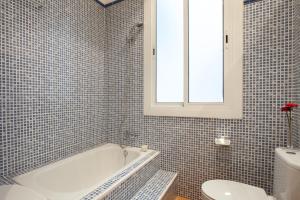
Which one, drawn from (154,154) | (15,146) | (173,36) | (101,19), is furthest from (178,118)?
(101,19)

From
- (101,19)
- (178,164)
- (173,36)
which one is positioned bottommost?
(178,164)

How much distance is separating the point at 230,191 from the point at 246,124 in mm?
650

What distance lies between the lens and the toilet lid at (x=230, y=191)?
123 centimetres

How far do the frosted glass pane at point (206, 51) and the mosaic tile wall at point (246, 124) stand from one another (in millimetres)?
266

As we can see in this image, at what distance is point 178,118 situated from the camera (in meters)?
1.89

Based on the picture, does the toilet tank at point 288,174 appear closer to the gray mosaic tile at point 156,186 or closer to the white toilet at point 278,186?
the white toilet at point 278,186

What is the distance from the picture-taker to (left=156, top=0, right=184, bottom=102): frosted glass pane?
201 cm

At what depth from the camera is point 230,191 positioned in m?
1.31

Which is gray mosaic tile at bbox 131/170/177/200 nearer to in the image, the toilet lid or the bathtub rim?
the bathtub rim

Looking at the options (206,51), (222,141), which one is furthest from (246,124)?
(206,51)

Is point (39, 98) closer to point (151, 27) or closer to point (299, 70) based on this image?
point (151, 27)

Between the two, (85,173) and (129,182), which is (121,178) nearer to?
(129,182)

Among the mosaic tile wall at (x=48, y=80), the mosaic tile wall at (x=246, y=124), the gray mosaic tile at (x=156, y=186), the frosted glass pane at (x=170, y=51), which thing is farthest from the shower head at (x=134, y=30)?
the gray mosaic tile at (x=156, y=186)

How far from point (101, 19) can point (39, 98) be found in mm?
1426
